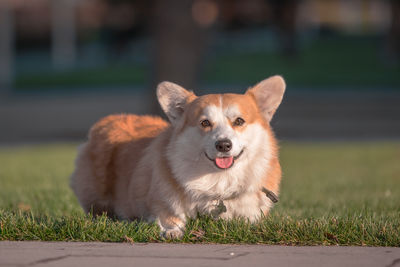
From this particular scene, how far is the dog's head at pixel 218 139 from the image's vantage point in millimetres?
5980

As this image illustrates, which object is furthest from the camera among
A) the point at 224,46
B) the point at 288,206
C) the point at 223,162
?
the point at 224,46

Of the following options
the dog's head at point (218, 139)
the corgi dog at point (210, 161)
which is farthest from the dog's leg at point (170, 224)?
the dog's head at point (218, 139)

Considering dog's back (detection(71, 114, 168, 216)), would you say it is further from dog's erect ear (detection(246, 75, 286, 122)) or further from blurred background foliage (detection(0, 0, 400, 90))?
blurred background foliage (detection(0, 0, 400, 90))

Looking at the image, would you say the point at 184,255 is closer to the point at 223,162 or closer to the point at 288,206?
the point at 223,162

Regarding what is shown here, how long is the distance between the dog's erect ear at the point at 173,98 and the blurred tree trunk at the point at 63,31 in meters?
49.5

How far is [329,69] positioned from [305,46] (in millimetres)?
14692

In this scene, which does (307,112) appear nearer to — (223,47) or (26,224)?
(26,224)

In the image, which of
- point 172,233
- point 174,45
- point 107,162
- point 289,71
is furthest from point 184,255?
point 289,71

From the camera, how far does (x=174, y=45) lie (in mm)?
18062

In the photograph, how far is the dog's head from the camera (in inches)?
235

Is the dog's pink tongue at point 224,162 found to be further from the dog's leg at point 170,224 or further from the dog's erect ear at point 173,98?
the dog's erect ear at point 173,98

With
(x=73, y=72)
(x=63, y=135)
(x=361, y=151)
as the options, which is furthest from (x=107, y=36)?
(x=361, y=151)

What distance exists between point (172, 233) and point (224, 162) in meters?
0.65

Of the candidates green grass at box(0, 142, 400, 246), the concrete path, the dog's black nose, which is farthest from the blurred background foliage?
the concrete path
